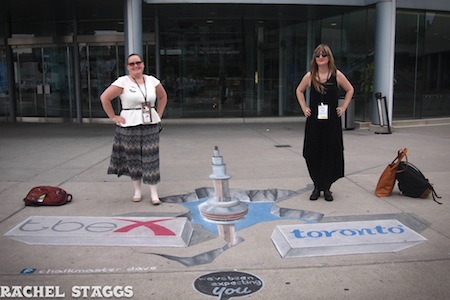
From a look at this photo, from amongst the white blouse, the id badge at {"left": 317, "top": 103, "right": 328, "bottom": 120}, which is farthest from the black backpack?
the white blouse

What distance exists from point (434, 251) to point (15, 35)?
16.8m

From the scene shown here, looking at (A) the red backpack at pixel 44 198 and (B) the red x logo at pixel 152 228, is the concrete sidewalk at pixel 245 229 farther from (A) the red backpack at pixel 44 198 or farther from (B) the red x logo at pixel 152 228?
(B) the red x logo at pixel 152 228

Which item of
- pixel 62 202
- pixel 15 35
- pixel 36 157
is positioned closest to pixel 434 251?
pixel 62 202

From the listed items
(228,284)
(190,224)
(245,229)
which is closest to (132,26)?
(190,224)

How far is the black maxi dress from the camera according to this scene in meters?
5.90

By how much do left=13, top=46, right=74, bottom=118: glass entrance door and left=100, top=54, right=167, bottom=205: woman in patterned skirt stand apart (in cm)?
1199

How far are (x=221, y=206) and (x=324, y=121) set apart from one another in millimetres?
1737

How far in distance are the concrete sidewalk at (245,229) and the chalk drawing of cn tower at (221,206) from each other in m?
0.33

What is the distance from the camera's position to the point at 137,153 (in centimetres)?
589

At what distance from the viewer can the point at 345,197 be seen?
6.25 meters

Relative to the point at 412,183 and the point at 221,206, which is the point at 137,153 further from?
the point at 412,183

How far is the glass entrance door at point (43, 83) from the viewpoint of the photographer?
669 inches

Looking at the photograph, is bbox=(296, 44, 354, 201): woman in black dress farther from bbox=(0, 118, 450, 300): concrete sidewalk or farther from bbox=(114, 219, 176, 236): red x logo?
bbox=(114, 219, 176, 236): red x logo

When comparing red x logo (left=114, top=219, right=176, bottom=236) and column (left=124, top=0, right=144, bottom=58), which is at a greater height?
column (left=124, top=0, right=144, bottom=58)
